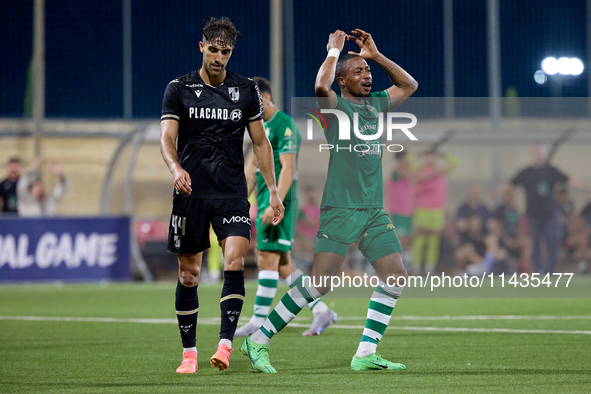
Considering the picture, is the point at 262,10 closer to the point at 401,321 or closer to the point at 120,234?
the point at 120,234

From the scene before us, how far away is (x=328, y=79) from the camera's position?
521 centimetres

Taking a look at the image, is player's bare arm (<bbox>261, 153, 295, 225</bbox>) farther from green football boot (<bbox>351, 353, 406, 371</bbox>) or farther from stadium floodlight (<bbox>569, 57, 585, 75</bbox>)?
stadium floodlight (<bbox>569, 57, 585, 75</bbox>)

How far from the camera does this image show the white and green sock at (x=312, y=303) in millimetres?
7534

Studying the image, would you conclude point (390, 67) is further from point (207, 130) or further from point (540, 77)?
point (540, 77)

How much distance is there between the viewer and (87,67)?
21219 millimetres

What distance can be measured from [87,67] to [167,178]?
5.89m

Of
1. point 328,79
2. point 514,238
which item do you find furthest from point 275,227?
point 514,238

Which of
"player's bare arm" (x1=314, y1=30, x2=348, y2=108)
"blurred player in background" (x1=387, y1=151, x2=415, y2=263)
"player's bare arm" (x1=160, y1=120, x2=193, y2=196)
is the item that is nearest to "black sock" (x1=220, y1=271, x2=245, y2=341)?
"player's bare arm" (x1=160, y1=120, x2=193, y2=196)

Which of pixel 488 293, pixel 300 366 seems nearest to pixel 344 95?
pixel 300 366

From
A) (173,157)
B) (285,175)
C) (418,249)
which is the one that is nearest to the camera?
(173,157)

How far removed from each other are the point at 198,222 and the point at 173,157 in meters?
0.43

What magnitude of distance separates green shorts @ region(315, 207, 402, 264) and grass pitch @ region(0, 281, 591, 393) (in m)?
0.74

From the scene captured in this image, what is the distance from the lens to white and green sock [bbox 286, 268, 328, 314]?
24.7 feet

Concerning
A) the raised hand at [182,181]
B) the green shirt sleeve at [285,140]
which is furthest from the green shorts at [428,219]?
the raised hand at [182,181]
